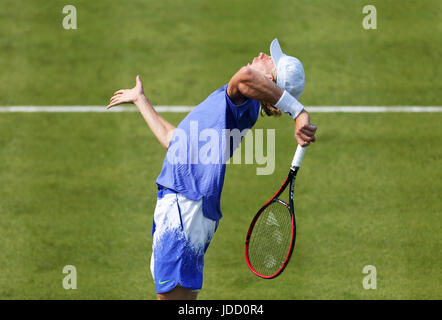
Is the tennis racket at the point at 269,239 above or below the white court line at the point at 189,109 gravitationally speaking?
below

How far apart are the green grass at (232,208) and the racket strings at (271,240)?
1545 mm

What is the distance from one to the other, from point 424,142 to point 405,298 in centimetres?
267

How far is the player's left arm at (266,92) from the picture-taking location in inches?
192

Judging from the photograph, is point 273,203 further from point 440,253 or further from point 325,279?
point 440,253

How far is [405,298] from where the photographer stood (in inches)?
296

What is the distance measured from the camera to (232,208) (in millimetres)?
8609

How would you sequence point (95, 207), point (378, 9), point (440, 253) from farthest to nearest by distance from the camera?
point (378, 9)
point (95, 207)
point (440, 253)

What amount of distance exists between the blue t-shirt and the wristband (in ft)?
1.57

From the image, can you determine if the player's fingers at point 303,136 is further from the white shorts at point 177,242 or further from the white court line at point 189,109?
the white court line at point 189,109

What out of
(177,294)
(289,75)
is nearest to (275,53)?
(289,75)

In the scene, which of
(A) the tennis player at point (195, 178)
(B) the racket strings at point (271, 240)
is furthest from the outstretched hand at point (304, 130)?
(B) the racket strings at point (271, 240)

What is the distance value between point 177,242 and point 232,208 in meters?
3.20

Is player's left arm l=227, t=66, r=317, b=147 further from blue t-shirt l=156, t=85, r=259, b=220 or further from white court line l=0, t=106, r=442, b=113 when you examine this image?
white court line l=0, t=106, r=442, b=113

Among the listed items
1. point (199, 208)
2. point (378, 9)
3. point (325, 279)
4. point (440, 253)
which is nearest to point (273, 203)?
point (199, 208)
